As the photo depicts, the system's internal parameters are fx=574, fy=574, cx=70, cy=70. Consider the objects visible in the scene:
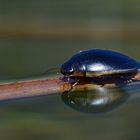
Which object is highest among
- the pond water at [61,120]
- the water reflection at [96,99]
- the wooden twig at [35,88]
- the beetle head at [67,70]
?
the beetle head at [67,70]

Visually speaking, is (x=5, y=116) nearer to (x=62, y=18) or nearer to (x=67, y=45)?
(x=67, y=45)

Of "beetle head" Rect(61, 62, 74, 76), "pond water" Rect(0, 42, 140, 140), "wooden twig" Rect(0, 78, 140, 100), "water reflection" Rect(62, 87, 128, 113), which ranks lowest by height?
"pond water" Rect(0, 42, 140, 140)

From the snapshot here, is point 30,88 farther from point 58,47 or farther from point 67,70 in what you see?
point 58,47

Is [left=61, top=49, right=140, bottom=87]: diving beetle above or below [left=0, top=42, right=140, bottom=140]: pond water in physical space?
above

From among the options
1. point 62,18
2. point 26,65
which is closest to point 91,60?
point 26,65

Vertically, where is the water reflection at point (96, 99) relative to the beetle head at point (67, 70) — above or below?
below
